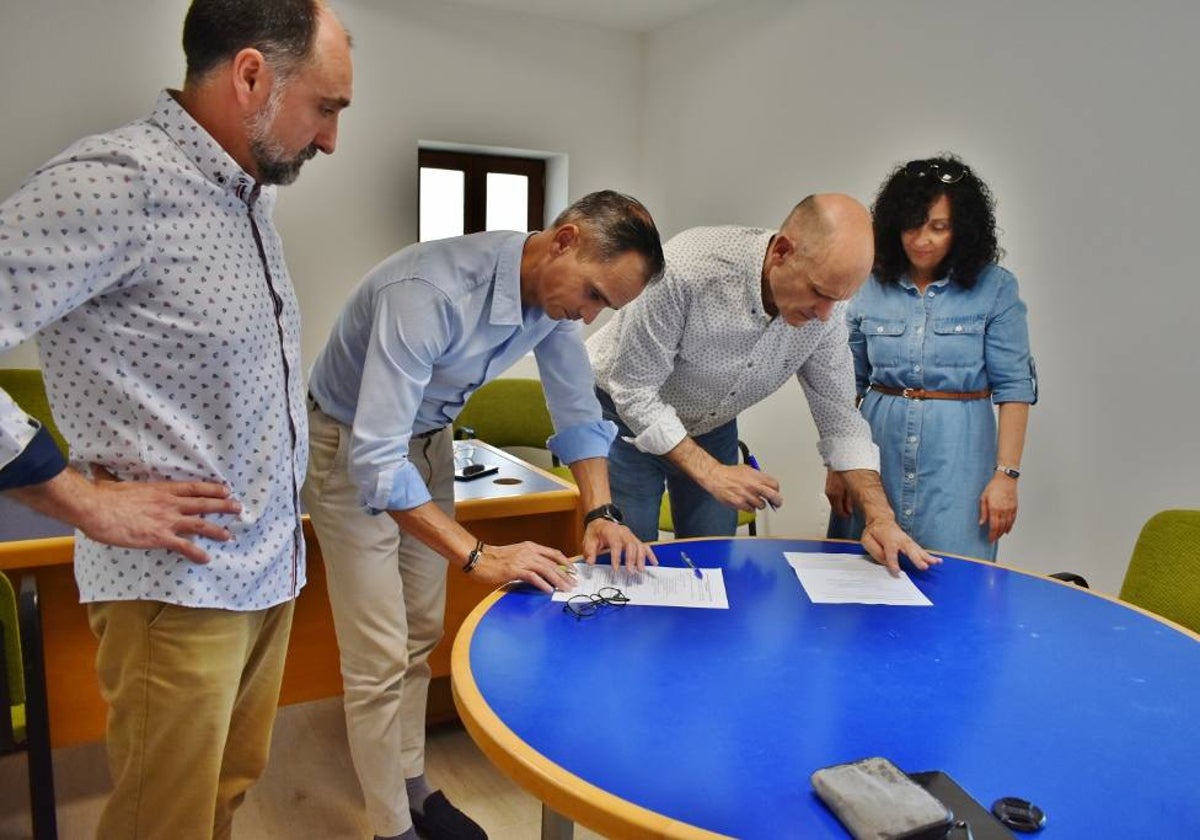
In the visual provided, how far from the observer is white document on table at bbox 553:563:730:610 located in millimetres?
1446

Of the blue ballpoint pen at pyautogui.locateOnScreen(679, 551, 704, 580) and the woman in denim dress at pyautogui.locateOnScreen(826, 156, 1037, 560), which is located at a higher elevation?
the woman in denim dress at pyautogui.locateOnScreen(826, 156, 1037, 560)

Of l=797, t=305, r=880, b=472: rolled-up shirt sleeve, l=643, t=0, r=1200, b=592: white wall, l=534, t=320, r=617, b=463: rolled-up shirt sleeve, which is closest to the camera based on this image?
l=534, t=320, r=617, b=463: rolled-up shirt sleeve

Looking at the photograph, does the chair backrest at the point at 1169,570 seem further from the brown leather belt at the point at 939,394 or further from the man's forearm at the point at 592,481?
the man's forearm at the point at 592,481

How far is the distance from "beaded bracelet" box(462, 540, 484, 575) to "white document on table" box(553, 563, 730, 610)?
0.15 metres

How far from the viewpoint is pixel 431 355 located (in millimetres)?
1492

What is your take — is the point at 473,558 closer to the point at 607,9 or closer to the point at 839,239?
the point at 839,239

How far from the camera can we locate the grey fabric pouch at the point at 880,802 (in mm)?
808

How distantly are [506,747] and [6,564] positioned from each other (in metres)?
1.42

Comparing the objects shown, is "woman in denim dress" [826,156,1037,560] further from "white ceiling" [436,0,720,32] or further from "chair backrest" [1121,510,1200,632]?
"white ceiling" [436,0,720,32]

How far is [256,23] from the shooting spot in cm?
110

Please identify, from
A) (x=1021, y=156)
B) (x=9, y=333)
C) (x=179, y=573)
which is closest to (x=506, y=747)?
(x=179, y=573)

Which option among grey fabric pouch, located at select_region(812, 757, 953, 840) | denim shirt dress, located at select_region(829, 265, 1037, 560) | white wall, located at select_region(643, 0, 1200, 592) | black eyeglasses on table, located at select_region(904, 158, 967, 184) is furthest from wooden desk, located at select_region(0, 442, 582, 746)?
white wall, located at select_region(643, 0, 1200, 592)

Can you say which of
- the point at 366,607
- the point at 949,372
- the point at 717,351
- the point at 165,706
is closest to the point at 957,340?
the point at 949,372

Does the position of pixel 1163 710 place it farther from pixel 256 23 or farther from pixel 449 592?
pixel 449 592
